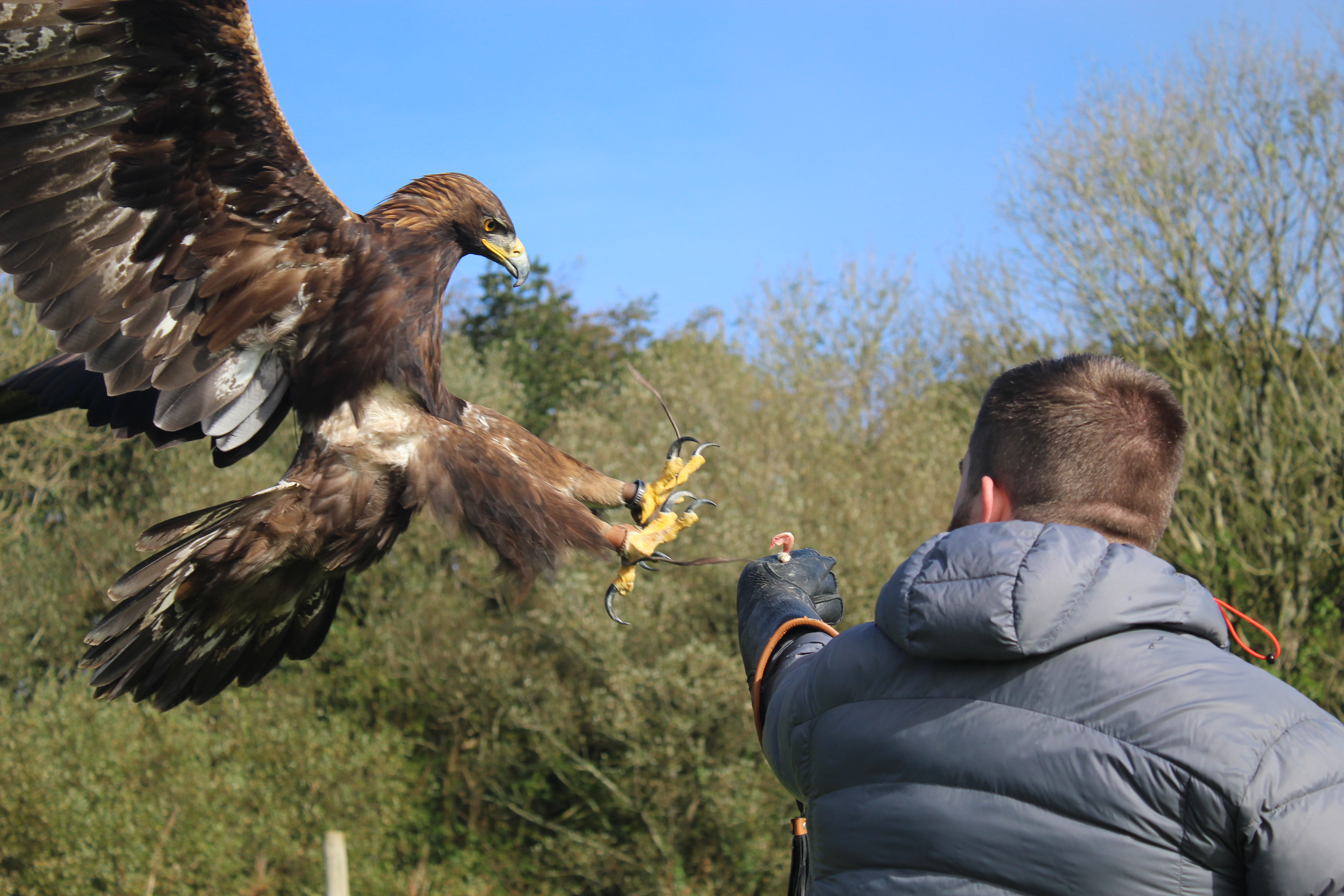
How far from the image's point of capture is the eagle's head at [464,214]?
312 centimetres

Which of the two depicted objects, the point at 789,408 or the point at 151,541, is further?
the point at 789,408

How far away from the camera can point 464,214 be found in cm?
317

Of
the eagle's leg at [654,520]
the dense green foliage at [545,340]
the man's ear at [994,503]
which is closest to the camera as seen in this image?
the man's ear at [994,503]

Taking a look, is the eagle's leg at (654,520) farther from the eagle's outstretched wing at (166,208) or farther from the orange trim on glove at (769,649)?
the orange trim on glove at (769,649)

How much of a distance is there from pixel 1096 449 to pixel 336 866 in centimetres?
967

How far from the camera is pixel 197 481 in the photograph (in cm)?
1330

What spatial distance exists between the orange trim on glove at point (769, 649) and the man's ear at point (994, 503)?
340 mm

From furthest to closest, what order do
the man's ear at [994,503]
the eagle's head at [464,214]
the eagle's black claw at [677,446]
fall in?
the eagle's head at [464,214]
the eagle's black claw at [677,446]
the man's ear at [994,503]

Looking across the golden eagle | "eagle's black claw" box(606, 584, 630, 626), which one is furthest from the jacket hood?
the golden eagle

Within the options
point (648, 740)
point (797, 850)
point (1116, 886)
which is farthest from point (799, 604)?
point (648, 740)

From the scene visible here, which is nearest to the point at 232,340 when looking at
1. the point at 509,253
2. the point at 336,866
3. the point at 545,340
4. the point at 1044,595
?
the point at 509,253

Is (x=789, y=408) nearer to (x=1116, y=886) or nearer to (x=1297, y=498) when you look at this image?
(x=1297, y=498)

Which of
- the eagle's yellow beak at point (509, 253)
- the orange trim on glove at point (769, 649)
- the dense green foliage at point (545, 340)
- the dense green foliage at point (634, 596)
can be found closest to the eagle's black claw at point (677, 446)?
the eagle's yellow beak at point (509, 253)

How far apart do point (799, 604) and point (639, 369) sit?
13.4 meters
